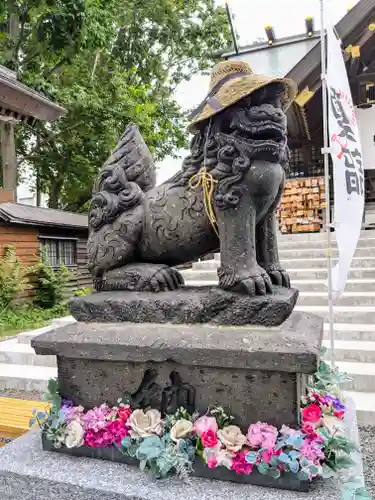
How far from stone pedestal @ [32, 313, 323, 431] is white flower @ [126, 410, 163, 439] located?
8 cm

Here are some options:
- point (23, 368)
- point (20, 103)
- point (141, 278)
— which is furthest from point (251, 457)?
point (20, 103)

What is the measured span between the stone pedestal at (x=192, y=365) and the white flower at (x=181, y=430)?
0.40 feet

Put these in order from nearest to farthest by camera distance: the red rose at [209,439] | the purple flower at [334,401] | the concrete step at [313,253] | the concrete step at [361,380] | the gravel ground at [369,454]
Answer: the red rose at [209,439], the purple flower at [334,401], the gravel ground at [369,454], the concrete step at [361,380], the concrete step at [313,253]

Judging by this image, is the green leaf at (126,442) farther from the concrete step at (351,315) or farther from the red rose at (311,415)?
the concrete step at (351,315)

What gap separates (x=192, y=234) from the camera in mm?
1880

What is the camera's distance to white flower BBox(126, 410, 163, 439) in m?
1.63

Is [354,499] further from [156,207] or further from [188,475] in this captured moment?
[156,207]

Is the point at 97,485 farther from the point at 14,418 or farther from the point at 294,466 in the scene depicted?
the point at 14,418

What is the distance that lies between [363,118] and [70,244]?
806cm

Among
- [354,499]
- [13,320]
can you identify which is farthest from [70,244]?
[354,499]

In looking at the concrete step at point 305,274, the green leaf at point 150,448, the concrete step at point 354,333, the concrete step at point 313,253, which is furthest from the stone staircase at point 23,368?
the concrete step at point 313,253

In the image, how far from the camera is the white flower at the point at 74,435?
1.70 m

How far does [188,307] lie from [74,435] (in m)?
0.70

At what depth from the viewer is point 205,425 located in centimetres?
156
